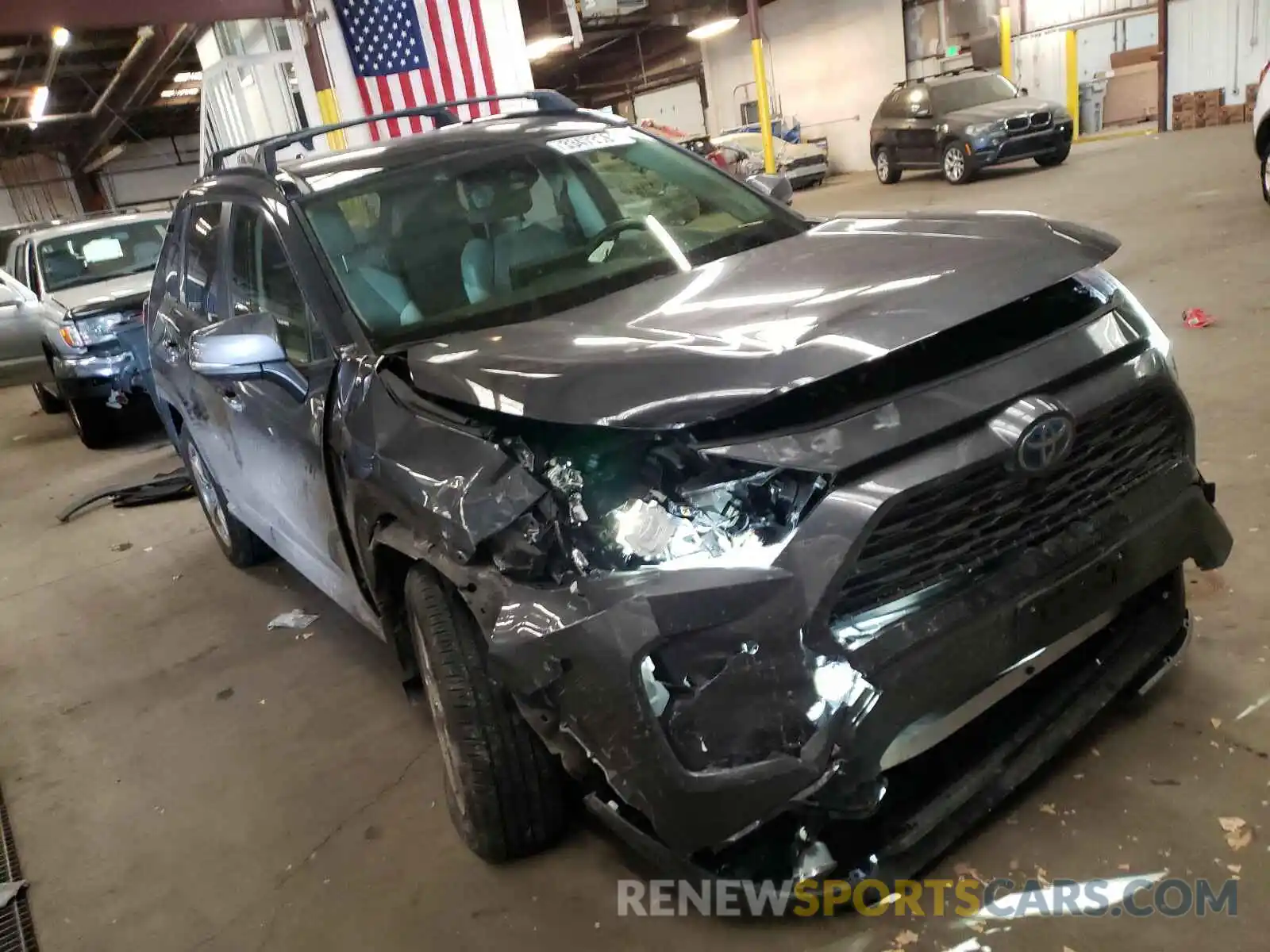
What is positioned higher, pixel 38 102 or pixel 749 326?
pixel 38 102

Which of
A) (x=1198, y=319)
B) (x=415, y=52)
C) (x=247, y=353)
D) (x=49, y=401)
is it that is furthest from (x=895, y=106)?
(x=247, y=353)

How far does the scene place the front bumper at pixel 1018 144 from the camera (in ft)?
41.9

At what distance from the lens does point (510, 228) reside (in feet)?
9.07

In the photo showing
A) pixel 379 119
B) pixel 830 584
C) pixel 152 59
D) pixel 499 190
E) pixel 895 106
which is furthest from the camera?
pixel 895 106

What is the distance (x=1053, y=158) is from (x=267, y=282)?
13.2m

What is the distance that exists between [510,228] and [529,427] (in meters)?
1.09

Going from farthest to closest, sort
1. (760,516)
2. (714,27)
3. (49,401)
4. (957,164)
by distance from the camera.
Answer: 1. (714,27)
2. (957,164)
3. (49,401)
4. (760,516)

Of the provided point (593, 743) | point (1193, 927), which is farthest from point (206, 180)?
point (1193, 927)

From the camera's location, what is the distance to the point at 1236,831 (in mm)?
1975

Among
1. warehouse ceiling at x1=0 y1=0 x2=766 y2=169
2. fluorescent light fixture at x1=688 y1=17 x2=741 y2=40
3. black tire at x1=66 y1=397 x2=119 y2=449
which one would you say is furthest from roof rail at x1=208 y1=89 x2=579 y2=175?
fluorescent light fixture at x1=688 y1=17 x2=741 y2=40

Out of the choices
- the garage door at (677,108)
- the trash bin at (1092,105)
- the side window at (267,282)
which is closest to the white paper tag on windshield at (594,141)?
the side window at (267,282)

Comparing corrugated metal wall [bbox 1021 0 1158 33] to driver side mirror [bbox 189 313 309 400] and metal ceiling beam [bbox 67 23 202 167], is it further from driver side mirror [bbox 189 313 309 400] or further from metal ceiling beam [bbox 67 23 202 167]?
driver side mirror [bbox 189 313 309 400]

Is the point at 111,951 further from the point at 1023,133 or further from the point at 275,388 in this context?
the point at 1023,133

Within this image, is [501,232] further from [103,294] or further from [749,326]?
[103,294]
